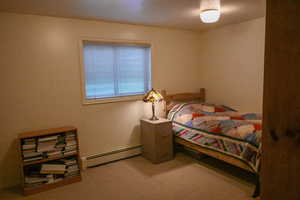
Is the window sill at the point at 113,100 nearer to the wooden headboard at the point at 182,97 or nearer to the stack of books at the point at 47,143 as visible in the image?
→ the wooden headboard at the point at 182,97

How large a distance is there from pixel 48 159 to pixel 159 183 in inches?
57.8

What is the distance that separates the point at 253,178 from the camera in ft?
8.93

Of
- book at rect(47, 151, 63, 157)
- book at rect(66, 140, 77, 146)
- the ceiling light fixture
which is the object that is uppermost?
the ceiling light fixture

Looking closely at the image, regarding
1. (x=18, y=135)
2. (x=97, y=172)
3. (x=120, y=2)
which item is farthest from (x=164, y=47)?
(x=18, y=135)

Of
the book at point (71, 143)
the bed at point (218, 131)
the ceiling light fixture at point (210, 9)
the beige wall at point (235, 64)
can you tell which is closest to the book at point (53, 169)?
the book at point (71, 143)

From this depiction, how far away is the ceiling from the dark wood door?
203 centimetres

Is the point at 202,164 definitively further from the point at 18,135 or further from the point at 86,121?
the point at 18,135

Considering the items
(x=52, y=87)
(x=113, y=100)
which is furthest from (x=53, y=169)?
(x=113, y=100)

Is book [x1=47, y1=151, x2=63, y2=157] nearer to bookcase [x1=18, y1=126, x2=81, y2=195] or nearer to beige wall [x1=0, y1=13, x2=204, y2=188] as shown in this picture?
bookcase [x1=18, y1=126, x2=81, y2=195]

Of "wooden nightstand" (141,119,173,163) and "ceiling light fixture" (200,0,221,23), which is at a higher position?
"ceiling light fixture" (200,0,221,23)

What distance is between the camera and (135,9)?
2.65 metres

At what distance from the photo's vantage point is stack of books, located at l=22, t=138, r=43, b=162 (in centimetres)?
249

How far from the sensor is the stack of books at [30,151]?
2.49m

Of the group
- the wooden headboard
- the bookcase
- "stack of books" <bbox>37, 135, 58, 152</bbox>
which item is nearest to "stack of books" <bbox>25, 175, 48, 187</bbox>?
the bookcase
